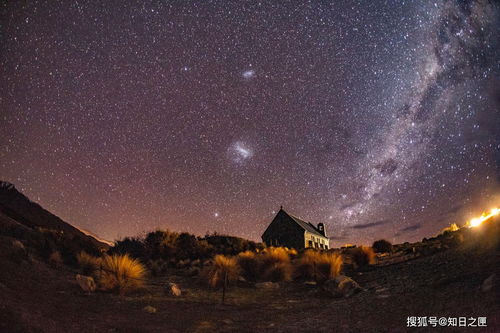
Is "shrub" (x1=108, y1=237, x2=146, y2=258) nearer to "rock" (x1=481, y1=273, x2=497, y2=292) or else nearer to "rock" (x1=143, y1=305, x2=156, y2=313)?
"rock" (x1=143, y1=305, x2=156, y2=313)

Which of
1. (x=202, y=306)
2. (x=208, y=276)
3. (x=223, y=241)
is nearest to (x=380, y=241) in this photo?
(x=223, y=241)

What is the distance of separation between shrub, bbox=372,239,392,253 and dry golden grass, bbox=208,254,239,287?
18277 mm

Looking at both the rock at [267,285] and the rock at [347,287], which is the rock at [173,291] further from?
the rock at [347,287]

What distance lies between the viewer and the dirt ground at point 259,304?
15.5ft

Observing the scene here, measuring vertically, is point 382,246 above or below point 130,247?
above

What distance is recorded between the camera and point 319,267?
10055 mm

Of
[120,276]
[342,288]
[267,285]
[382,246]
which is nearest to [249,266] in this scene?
[267,285]

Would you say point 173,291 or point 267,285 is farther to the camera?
point 267,285

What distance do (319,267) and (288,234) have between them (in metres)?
27.2

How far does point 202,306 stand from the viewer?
7.41 meters

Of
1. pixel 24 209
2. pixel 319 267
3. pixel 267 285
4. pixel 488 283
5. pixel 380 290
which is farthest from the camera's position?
pixel 24 209

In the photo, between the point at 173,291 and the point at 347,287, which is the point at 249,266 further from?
the point at 347,287

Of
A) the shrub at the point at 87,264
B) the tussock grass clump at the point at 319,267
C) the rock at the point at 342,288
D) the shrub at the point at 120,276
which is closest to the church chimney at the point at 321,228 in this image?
the tussock grass clump at the point at 319,267

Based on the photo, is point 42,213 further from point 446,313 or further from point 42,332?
point 446,313
